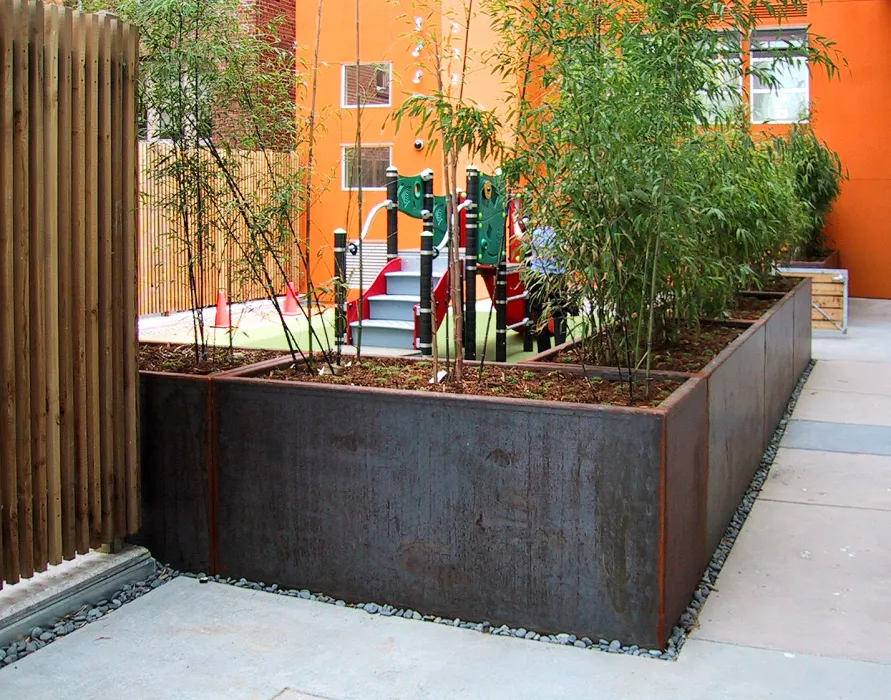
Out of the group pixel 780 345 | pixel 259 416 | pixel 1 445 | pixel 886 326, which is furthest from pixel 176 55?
pixel 886 326

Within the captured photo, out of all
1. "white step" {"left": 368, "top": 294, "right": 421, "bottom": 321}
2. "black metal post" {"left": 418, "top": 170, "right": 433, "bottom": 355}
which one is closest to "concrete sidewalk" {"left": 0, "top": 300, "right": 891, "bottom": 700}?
"black metal post" {"left": 418, "top": 170, "right": 433, "bottom": 355}

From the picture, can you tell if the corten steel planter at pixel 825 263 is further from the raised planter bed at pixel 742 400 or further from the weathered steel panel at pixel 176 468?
the weathered steel panel at pixel 176 468

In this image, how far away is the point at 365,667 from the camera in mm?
3535

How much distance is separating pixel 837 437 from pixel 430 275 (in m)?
3.63

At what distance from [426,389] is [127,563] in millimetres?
1399

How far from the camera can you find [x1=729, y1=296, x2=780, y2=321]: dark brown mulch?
765 centimetres

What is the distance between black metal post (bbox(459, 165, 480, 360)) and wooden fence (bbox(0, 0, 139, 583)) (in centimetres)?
506

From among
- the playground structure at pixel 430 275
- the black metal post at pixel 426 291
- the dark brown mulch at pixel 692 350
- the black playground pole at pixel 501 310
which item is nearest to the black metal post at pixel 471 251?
the playground structure at pixel 430 275

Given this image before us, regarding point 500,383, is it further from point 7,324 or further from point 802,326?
point 802,326

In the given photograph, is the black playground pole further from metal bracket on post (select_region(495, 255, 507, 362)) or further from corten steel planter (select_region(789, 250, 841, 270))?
corten steel planter (select_region(789, 250, 841, 270))

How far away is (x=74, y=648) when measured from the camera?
12.1 ft

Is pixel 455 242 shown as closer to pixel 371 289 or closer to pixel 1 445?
pixel 1 445

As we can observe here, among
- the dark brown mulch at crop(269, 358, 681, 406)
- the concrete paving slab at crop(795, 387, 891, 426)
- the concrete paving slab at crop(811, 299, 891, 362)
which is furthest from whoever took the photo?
the concrete paving slab at crop(811, 299, 891, 362)

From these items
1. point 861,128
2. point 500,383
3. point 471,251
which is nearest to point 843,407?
point 471,251
